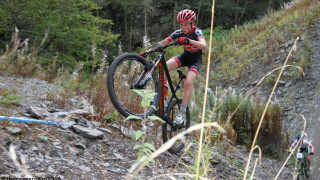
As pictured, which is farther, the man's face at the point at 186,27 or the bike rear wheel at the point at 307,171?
the bike rear wheel at the point at 307,171

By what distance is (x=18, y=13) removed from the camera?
10.2m

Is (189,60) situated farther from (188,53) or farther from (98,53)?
(98,53)

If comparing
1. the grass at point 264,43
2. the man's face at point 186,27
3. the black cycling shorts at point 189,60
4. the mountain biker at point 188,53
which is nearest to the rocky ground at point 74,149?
the mountain biker at point 188,53

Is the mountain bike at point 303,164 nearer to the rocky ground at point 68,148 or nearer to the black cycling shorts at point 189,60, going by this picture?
the rocky ground at point 68,148

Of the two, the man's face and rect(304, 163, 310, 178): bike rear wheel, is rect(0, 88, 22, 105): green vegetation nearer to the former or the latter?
the man's face

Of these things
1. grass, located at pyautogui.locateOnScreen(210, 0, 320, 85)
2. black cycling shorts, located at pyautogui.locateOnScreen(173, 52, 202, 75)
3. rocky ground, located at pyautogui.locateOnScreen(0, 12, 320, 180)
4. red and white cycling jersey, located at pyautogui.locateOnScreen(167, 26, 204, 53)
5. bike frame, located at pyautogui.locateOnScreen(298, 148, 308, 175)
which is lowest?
bike frame, located at pyautogui.locateOnScreen(298, 148, 308, 175)

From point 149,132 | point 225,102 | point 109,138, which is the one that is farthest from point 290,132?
point 109,138

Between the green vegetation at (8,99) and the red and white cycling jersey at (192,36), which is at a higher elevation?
the red and white cycling jersey at (192,36)

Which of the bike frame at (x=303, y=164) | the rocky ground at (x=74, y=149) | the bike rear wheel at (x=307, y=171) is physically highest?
the rocky ground at (x=74, y=149)

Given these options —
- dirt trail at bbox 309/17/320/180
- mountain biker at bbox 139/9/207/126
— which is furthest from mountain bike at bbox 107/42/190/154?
dirt trail at bbox 309/17/320/180

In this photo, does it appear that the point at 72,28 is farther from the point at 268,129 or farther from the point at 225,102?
the point at 268,129

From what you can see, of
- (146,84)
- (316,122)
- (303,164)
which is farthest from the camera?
(316,122)

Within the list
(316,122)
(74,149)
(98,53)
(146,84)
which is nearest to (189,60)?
(146,84)

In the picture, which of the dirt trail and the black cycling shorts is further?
the dirt trail
